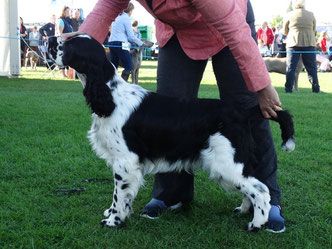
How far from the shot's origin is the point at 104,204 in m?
3.14

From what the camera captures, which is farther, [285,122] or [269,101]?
[285,122]

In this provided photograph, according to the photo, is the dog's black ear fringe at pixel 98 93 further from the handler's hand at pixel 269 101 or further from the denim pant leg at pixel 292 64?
the denim pant leg at pixel 292 64

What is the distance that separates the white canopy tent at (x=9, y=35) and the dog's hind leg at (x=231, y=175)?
421 inches

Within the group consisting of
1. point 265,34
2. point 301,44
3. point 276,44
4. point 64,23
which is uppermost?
point 265,34

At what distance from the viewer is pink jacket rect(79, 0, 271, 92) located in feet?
7.41

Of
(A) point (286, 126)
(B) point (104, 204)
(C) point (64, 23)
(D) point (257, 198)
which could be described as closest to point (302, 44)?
(C) point (64, 23)

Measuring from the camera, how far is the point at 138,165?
9.07 ft

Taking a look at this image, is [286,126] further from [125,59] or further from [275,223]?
[125,59]

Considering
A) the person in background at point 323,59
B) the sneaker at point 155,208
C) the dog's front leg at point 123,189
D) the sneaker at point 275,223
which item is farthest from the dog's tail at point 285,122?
the person in background at point 323,59

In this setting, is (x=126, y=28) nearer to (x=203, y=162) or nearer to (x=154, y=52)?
(x=203, y=162)

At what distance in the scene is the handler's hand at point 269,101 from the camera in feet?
7.98

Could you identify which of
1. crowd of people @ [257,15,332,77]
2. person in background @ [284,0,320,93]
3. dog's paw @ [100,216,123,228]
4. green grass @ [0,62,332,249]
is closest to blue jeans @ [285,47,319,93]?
person in background @ [284,0,320,93]

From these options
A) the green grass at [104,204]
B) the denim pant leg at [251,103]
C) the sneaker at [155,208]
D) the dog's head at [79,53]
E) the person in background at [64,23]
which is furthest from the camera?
the person in background at [64,23]

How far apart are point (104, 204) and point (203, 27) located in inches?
61.3
